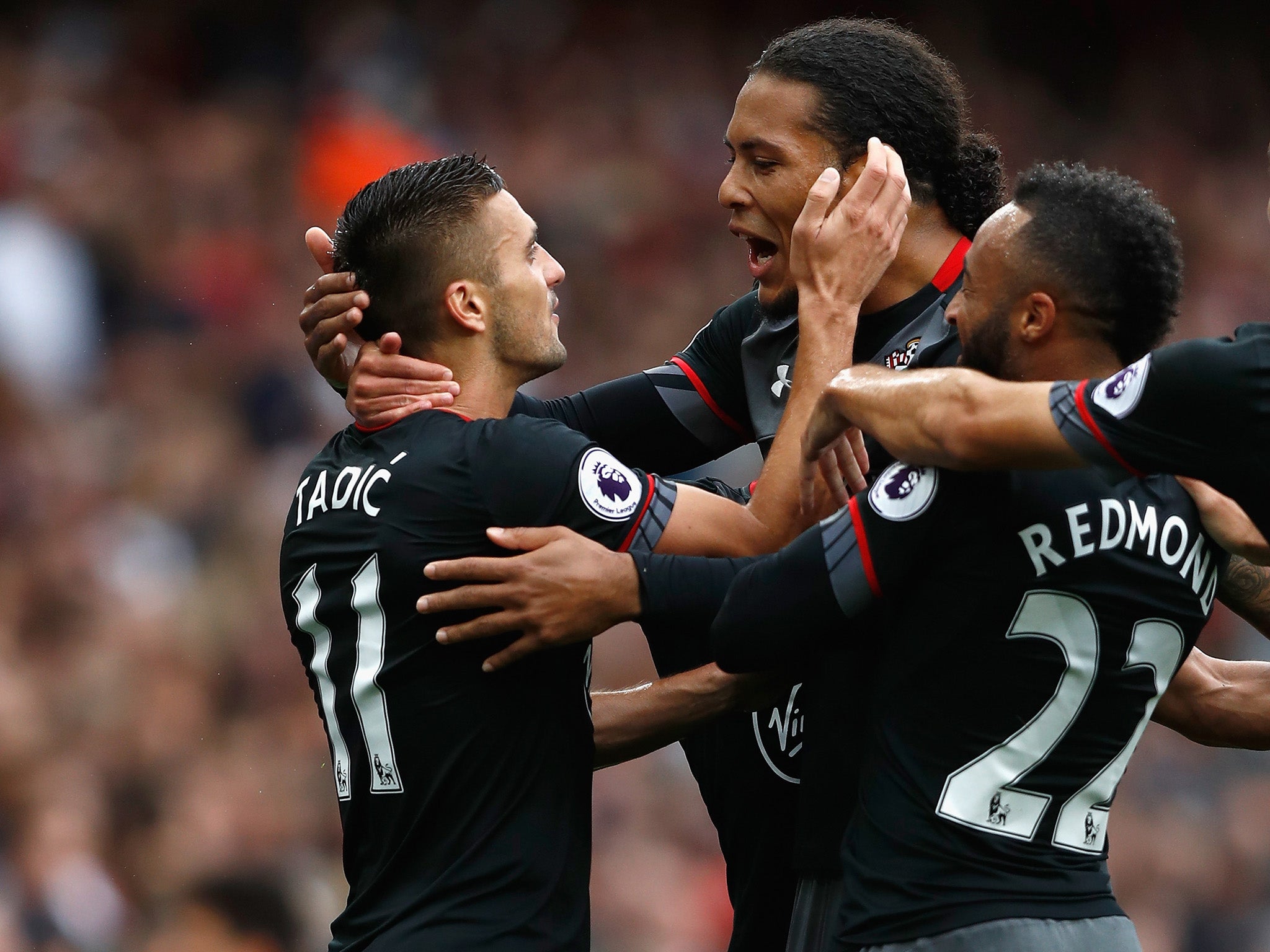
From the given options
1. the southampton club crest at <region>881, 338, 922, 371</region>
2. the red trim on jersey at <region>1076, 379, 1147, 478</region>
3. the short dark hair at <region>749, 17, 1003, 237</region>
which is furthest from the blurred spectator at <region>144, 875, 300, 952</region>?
the red trim on jersey at <region>1076, 379, 1147, 478</region>

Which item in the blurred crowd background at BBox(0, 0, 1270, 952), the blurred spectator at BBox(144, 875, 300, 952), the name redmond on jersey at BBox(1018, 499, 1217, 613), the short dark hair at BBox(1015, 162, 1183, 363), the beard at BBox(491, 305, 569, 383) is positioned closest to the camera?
the name redmond on jersey at BBox(1018, 499, 1217, 613)

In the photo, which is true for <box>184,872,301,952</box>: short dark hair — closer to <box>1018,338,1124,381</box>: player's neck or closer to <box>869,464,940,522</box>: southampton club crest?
<box>869,464,940,522</box>: southampton club crest

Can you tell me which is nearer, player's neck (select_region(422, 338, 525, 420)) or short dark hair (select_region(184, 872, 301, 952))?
player's neck (select_region(422, 338, 525, 420))

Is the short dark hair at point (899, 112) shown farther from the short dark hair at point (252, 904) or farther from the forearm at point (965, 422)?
the short dark hair at point (252, 904)

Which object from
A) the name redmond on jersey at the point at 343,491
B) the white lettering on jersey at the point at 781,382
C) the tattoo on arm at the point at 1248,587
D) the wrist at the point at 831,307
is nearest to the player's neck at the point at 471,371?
the name redmond on jersey at the point at 343,491

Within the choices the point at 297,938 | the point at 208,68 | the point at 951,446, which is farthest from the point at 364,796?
the point at 208,68

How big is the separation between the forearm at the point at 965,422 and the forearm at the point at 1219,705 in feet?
3.81

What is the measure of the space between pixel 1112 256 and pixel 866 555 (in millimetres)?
674

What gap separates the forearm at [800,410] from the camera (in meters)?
3.03

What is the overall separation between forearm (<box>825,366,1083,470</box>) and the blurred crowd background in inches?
167

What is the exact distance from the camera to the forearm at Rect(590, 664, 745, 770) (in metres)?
3.22

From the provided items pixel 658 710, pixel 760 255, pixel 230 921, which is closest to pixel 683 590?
pixel 658 710

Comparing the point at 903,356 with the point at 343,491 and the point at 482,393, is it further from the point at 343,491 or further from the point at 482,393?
the point at 343,491

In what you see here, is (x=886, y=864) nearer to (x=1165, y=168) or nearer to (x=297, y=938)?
(x=297, y=938)
